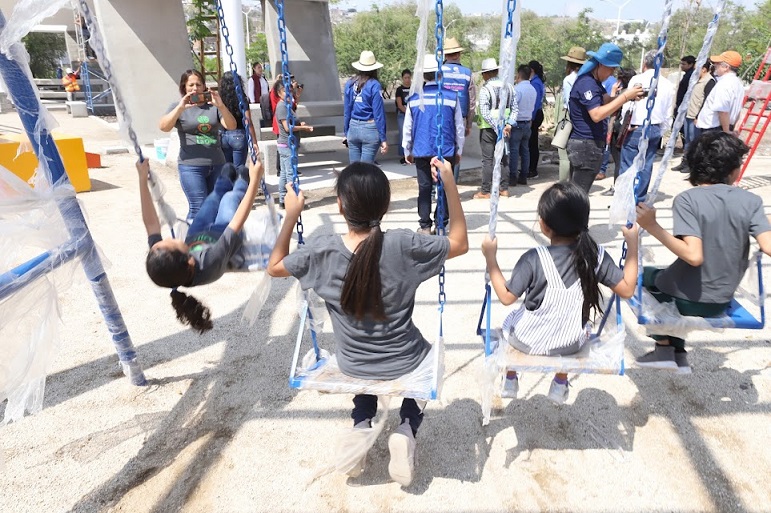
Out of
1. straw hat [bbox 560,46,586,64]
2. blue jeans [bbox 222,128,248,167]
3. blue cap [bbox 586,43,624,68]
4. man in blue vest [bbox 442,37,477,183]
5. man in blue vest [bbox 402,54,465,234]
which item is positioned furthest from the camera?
straw hat [bbox 560,46,586,64]

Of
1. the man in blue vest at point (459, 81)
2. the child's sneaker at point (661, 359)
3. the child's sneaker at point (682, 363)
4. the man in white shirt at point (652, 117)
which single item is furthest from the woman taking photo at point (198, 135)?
the man in white shirt at point (652, 117)

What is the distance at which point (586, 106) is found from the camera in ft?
15.3

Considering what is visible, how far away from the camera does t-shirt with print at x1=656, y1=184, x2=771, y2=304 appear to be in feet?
8.07

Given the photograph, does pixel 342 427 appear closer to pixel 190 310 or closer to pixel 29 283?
pixel 190 310

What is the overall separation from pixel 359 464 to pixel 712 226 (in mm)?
1868

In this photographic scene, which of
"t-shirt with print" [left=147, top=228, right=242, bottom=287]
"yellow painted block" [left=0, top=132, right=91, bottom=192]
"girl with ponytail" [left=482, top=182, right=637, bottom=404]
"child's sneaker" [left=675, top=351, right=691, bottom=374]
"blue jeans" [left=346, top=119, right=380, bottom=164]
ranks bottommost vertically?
"yellow painted block" [left=0, top=132, right=91, bottom=192]

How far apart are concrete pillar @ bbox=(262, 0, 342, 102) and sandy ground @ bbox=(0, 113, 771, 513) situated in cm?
768

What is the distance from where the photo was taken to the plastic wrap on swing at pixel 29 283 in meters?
2.30

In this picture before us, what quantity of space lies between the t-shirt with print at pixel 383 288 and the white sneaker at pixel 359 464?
26cm

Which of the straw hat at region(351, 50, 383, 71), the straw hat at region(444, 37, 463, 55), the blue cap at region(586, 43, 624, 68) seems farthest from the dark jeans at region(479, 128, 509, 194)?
the blue cap at region(586, 43, 624, 68)

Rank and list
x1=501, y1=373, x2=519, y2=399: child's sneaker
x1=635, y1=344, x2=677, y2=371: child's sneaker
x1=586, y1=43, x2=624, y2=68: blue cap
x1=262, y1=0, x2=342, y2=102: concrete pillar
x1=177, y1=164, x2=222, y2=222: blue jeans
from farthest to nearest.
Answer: x1=262, y1=0, x2=342, y2=102: concrete pillar < x1=586, y1=43, x2=624, y2=68: blue cap < x1=177, y1=164, x2=222, y2=222: blue jeans < x1=635, y1=344, x2=677, y2=371: child's sneaker < x1=501, y1=373, x2=519, y2=399: child's sneaker

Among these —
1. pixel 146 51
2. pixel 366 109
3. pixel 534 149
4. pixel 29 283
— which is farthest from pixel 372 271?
pixel 146 51

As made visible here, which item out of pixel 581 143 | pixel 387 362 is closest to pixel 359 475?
pixel 387 362

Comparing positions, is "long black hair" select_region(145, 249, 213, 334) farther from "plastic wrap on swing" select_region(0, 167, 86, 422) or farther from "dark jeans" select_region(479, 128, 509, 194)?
"dark jeans" select_region(479, 128, 509, 194)
